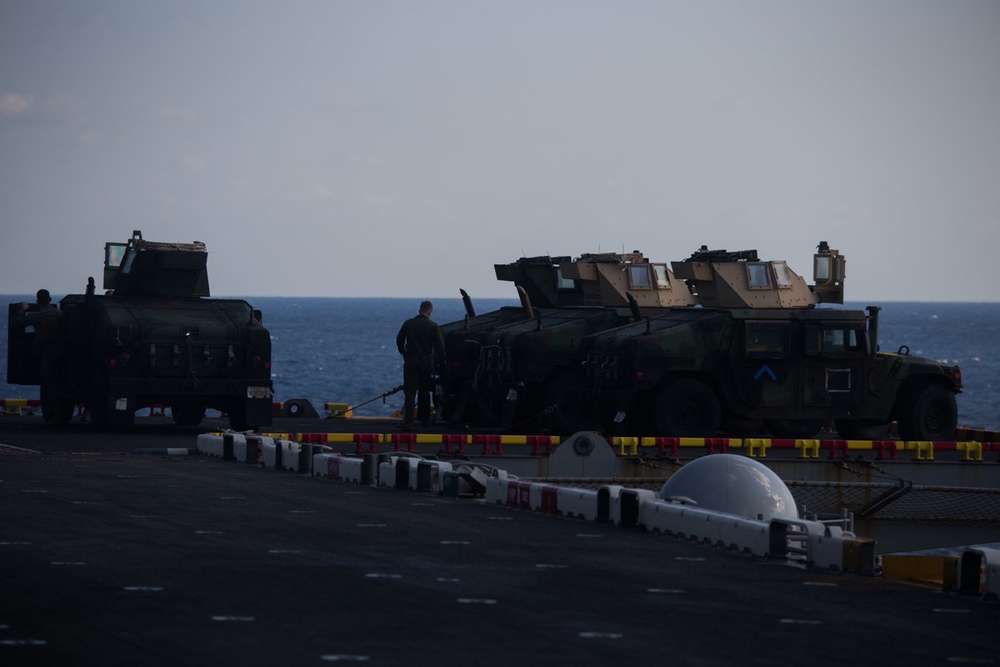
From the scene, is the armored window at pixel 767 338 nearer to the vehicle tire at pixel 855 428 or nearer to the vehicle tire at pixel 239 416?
the vehicle tire at pixel 855 428

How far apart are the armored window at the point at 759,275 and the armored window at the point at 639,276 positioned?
288 cm

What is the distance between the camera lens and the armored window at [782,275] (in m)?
26.5

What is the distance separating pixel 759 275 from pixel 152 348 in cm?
969

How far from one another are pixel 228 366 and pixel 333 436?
2638 millimetres

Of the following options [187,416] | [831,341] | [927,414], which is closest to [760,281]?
[831,341]

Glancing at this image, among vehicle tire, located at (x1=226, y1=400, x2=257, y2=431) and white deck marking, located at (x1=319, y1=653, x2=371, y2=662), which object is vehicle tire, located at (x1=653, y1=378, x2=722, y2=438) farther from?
white deck marking, located at (x1=319, y1=653, x2=371, y2=662)

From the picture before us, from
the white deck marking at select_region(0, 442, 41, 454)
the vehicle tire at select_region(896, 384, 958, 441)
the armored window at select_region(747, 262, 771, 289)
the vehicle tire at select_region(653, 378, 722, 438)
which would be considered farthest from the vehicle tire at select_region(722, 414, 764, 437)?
the white deck marking at select_region(0, 442, 41, 454)

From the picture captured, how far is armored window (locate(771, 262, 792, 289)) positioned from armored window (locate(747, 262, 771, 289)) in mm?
138

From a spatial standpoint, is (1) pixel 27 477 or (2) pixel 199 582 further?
(1) pixel 27 477

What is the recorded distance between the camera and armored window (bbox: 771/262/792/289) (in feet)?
86.8

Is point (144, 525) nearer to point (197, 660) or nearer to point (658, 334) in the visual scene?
point (197, 660)

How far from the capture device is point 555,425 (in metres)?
25.3

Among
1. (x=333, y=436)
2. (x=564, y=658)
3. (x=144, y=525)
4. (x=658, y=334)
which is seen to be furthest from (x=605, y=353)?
(x=564, y=658)

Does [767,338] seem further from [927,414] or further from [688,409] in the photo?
[927,414]
